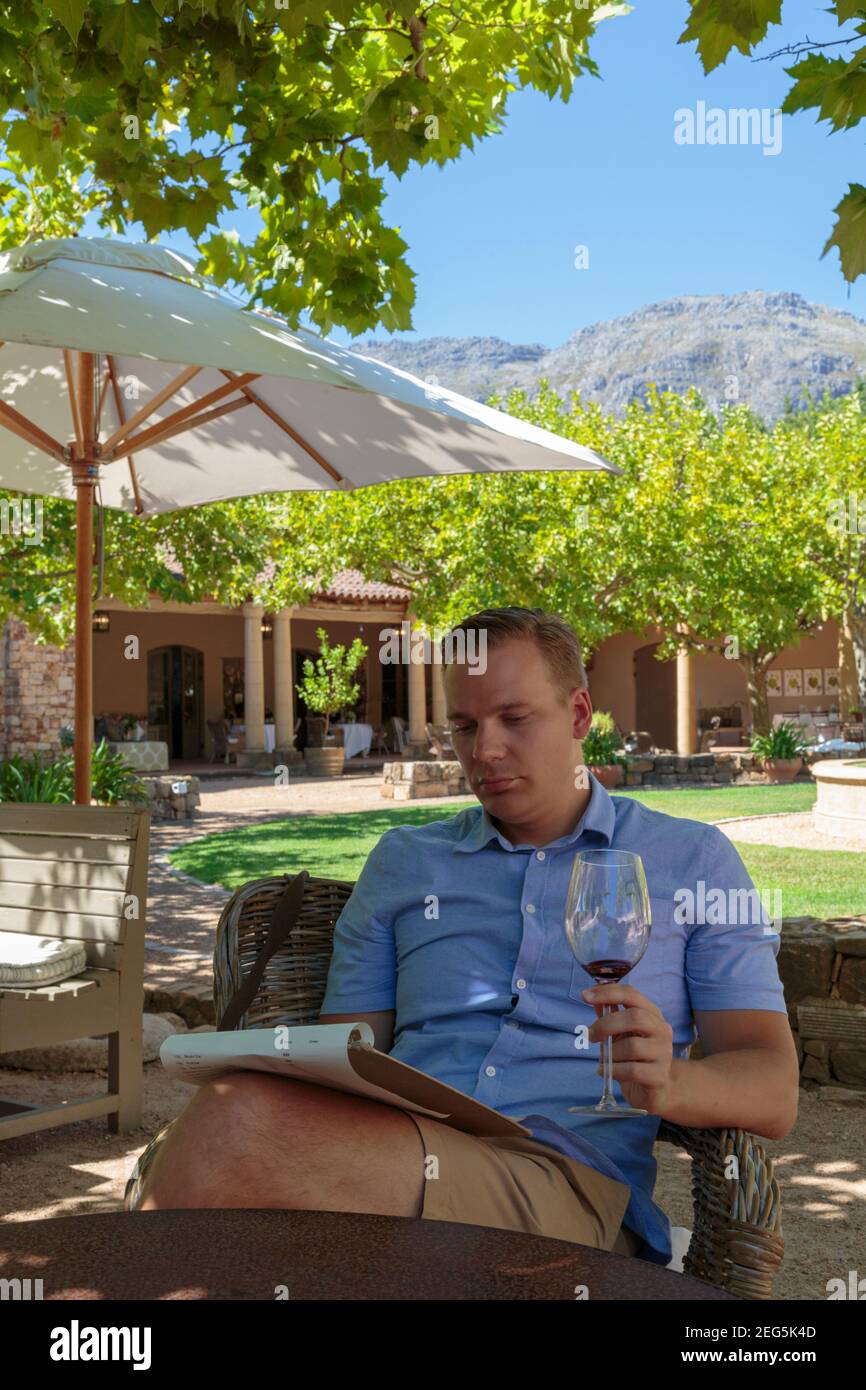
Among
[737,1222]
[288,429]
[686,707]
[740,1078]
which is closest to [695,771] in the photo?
[686,707]

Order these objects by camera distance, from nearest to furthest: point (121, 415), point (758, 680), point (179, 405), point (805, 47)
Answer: point (805, 47)
point (179, 405)
point (121, 415)
point (758, 680)

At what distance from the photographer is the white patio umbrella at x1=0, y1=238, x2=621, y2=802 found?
2.91 m

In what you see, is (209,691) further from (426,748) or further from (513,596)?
(513,596)

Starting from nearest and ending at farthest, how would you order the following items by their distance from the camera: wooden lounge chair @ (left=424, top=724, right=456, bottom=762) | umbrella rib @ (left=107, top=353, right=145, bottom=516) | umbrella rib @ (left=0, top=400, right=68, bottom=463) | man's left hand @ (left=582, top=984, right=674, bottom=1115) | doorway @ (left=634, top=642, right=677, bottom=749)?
man's left hand @ (left=582, top=984, right=674, bottom=1115), umbrella rib @ (left=0, top=400, right=68, bottom=463), umbrella rib @ (left=107, top=353, right=145, bottom=516), wooden lounge chair @ (left=424, top=724, right=456, bottom=762), doorway @ (left=634, top=642, right=677, bottom=749)

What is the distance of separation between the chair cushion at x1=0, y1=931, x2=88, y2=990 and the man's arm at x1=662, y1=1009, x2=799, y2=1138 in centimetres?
235

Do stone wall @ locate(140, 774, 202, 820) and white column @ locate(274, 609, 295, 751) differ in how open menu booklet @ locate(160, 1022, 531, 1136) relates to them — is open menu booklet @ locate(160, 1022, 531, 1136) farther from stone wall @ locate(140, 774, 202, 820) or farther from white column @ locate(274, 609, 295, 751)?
white column @ locate(274, 609, 295, 751)

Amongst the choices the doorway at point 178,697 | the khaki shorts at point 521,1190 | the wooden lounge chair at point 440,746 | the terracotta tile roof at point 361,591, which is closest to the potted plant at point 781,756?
the wooden lounge chair at point 440,746

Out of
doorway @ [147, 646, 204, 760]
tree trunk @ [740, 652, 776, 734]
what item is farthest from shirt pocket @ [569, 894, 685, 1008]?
doorway @ [147, 646, 204, 760]

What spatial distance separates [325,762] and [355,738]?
2468 mm

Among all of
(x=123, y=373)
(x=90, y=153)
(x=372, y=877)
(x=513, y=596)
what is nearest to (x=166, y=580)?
Answer: (x=123, y=373)

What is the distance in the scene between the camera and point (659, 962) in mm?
1831

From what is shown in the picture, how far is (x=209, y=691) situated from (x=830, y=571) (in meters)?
12.3

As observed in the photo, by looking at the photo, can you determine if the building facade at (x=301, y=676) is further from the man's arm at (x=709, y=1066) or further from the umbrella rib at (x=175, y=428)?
the man's arm at (x=709, y=1066)

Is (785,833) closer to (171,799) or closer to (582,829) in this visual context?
(171,799)
